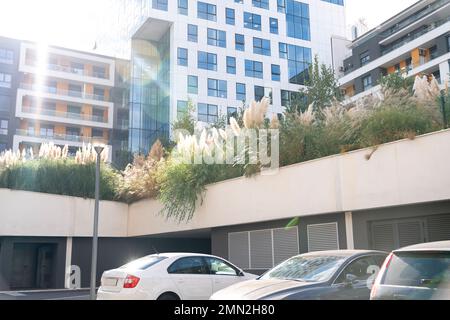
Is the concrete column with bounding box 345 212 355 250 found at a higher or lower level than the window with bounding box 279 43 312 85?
lower

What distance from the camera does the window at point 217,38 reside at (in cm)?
4866

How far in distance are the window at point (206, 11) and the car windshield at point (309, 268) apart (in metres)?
43.6

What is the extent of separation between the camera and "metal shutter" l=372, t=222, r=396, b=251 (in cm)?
1174

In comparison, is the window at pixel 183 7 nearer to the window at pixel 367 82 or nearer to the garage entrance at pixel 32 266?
the window at pixel 367 82

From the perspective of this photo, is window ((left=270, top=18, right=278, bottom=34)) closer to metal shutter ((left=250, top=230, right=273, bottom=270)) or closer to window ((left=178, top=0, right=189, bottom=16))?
window ((left=178, top=0, right=189, bottom=16))

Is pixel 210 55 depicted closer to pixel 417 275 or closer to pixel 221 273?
pixel 221 273

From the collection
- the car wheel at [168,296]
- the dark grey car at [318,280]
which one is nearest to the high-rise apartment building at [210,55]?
the car wheel at [168,296]

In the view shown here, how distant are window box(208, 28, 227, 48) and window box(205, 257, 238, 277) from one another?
39941 millimetres

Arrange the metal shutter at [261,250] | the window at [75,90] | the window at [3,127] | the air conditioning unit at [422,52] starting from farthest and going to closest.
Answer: the window at [75,90] → the window at [3,127] → the air conditioning unit at [422,52] → the metal shutter at [261,250]

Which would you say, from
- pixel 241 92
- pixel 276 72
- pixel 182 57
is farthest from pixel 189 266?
pixel 276 72

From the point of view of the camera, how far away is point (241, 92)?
48844 millimetres

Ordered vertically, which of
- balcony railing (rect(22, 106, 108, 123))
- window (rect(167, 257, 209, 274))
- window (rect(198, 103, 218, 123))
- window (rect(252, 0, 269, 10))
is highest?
window (rect(252, 0, 269, 10))

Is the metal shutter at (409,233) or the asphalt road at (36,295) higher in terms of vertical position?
the metal shutter at (409,233)

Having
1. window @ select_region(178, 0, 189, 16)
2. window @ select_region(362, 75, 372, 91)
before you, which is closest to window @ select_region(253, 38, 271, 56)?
window @ select_region(178, 0, 189, 16)
